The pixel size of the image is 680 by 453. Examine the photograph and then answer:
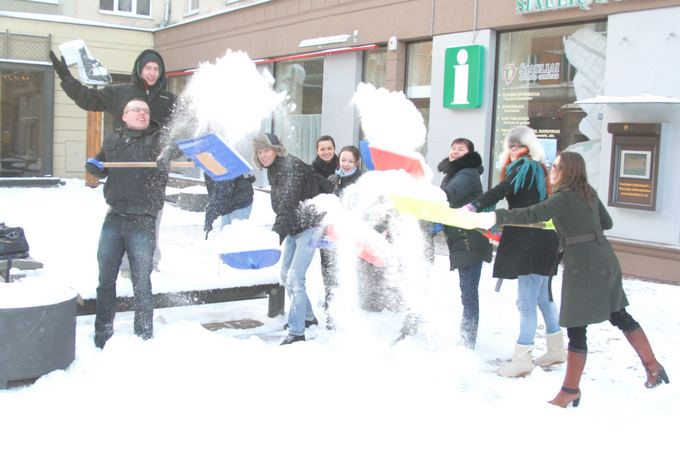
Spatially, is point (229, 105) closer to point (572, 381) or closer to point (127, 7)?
point (572, 381)

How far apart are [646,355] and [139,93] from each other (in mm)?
4089

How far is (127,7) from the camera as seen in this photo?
20469 mm

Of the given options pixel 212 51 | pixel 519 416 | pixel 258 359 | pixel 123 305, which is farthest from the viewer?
pixel 212 51

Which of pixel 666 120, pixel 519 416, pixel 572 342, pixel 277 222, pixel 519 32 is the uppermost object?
pixel 519 32

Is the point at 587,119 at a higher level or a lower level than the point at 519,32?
lower

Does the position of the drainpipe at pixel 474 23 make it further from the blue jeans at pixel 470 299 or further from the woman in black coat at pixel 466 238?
the blue jeans at pixel 470 299

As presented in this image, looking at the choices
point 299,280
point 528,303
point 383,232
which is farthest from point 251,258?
point 528,303

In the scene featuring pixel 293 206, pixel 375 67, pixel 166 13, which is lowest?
pixel 293 206

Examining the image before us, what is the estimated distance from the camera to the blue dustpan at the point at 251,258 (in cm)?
513

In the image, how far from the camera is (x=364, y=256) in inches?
223

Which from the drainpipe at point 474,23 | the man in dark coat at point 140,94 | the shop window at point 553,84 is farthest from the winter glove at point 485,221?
the drainpipe at point 474,23

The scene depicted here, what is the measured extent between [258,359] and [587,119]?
6.12 meters

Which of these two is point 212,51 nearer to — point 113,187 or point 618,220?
point 618,220

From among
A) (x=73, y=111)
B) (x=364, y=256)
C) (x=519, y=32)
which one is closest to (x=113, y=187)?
(x=364, y=256)
